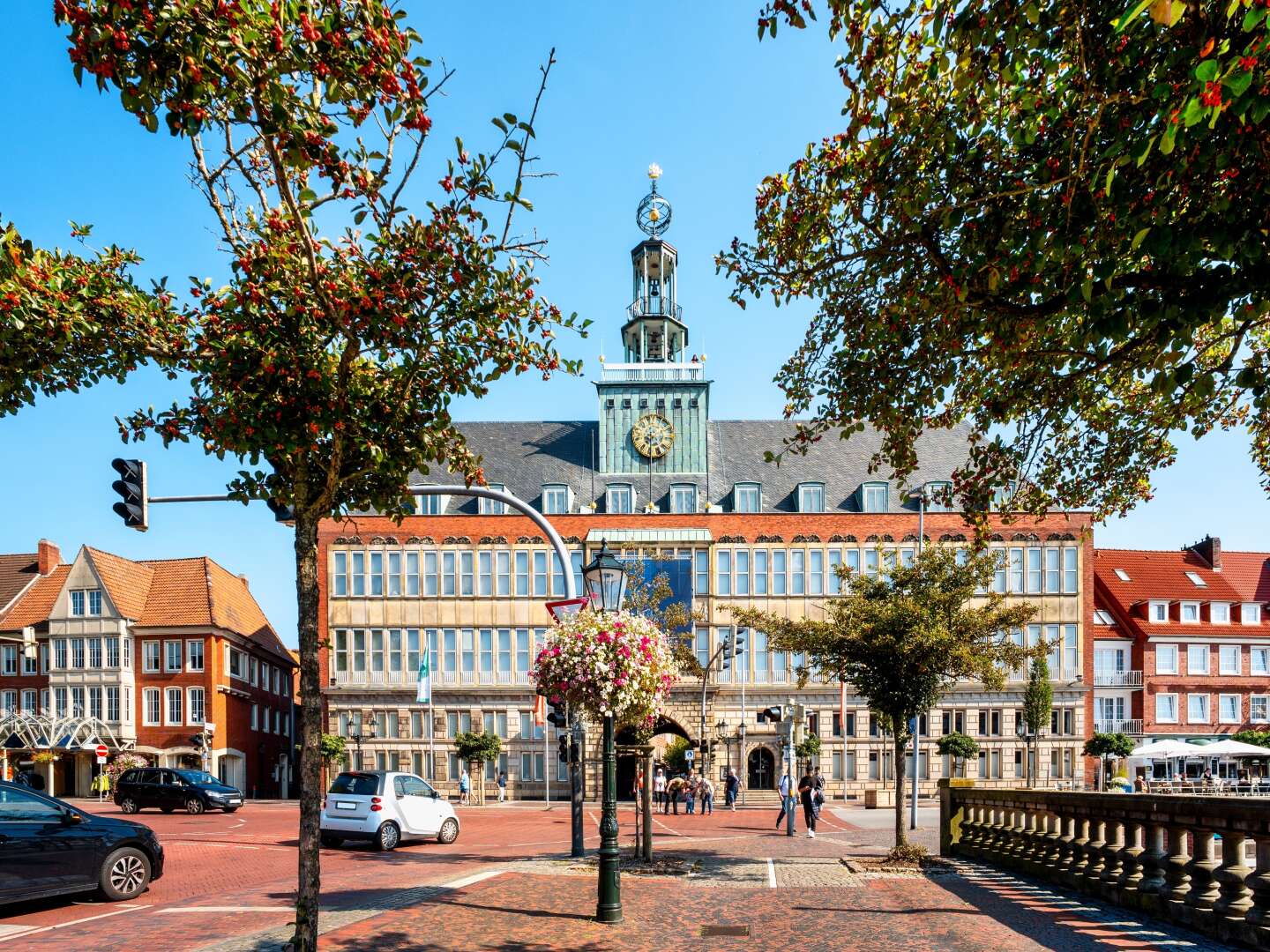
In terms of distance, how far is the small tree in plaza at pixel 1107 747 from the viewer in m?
54.7

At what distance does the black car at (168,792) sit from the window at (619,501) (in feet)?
83.6

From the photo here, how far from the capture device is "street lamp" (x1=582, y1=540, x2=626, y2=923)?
1238cm

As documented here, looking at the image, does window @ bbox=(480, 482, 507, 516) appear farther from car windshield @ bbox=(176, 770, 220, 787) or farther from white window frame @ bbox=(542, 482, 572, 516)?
car windshield @ bbox=(176, 770, 220, 787)

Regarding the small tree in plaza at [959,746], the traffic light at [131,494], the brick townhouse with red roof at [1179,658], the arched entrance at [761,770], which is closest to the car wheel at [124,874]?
the traffic light at [131,494]

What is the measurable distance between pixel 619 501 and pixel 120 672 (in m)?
26.3

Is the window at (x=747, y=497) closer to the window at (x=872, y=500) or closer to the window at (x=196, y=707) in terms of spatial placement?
the window at (x=872, y=500)

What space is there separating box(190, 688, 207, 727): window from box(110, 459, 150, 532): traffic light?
43944mm

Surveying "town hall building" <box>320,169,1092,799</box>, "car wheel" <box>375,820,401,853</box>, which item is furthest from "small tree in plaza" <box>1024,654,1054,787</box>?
"car wheel" <box>375,820,401,853</box>

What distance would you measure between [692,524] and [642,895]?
42.8m

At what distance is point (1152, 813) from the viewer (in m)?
11.7

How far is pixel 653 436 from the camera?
59.6 m

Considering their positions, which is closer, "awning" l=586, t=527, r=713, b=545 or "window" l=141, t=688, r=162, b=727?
"awning" l=586, t=527, r=713, b=545

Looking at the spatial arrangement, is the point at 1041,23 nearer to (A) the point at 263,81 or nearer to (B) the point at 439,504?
(A) the point at 263,81

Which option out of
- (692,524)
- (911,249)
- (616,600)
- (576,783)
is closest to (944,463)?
(692,524)
